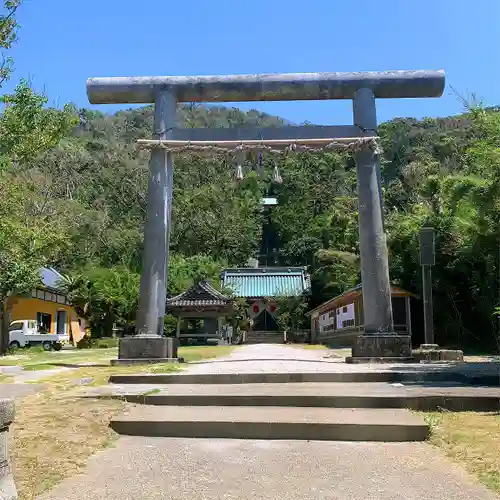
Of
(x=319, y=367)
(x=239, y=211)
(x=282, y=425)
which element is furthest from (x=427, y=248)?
(x=239, y=211)

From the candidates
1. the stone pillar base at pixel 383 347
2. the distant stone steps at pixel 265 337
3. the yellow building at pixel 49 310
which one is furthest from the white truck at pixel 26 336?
the stone pillar base at pixel 383 347

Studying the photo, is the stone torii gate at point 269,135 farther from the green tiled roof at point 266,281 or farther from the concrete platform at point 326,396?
the green tiled roof at point 266,281

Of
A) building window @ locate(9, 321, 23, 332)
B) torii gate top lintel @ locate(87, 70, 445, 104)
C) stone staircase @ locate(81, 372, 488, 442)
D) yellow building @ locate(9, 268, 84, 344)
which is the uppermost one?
torii gate top lintel @ locate(87, 70, 445, 104)

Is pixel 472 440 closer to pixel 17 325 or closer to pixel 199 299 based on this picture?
pixel 199 299

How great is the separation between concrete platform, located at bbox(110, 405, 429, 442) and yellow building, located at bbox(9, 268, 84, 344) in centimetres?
2412

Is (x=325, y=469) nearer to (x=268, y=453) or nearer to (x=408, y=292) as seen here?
(x=268, y=453)

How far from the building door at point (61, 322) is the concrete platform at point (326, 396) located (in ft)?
96.2

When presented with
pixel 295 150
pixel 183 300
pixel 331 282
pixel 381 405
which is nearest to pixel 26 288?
pixel 183 300

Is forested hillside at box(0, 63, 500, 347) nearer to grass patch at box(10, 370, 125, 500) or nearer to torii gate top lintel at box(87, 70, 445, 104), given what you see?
torii gate top lintel at box(87, 70, 445, 104)

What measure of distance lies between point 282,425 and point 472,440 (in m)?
1.44

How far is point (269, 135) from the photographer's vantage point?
35.3ft

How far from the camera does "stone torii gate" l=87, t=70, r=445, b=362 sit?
400 inches

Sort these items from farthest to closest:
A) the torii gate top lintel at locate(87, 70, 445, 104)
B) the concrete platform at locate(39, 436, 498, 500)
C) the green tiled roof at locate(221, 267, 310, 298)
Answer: the green tiled roof at locate(221, 267, 310, 298) → the torii gate top lintel at locate(87, 70, 445, 104) → the concrete platform at locate(39, 436, 498, 500)

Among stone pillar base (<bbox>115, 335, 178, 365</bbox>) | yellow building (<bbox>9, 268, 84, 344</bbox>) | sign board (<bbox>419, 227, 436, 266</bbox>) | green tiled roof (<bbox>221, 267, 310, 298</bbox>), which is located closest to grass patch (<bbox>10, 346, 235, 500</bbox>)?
stone pillar base (<bbox>115, 335, 178, 365</bbox>)
